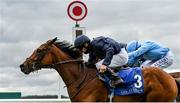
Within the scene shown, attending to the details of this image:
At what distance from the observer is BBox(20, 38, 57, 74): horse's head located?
40.1 ft

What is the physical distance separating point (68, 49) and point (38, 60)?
1.91ft

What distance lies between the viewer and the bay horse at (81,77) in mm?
11922

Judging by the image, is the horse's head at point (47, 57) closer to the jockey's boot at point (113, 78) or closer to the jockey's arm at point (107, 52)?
the jockey's arm at point (107, 52)

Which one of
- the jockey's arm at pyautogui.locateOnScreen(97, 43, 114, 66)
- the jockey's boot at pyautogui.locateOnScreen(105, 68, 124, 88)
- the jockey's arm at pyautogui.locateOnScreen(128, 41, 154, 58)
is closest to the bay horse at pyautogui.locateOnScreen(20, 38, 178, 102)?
the jockey's boot at pyautogui.locateOnScreen(105, 68, 124, 88)

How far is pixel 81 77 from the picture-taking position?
12141mm

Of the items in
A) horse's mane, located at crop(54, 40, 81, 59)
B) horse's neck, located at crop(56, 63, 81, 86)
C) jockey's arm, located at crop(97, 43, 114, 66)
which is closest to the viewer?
jockey's arm, located at crop(97, 43, 114, 66)

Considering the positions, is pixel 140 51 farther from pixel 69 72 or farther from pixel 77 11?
pixel 77 11

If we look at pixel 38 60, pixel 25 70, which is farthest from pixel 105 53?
pixel 25 70

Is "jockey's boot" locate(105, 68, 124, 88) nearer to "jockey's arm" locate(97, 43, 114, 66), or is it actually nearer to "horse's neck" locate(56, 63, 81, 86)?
"jockey's arm" locate(97, 43, 114, 66)

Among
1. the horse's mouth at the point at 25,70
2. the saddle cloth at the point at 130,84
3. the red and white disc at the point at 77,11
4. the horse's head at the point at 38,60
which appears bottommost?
the saddle cloth at the point at 130,84

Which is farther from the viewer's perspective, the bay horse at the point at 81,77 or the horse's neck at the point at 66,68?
the horse's neck at the point at 66,68

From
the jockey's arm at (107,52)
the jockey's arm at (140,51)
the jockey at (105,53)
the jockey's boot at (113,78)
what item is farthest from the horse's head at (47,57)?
the jockey's arm at (140,51)

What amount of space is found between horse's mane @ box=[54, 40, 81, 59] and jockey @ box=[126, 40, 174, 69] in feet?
3.97

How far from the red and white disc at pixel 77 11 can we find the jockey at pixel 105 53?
325 cm
